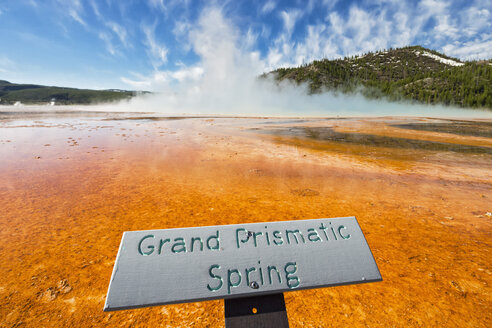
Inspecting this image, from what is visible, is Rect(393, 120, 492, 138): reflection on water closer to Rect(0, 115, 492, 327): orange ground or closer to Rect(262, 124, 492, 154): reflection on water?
Rect(262, 124, 492, 154): reflection on water

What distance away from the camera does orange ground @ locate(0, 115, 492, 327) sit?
2.20 m

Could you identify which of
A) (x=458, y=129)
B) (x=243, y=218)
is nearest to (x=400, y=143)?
(x=243, y=218)

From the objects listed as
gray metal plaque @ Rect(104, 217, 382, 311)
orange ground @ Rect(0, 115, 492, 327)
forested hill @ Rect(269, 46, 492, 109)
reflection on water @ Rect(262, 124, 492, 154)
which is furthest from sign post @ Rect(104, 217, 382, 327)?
forested hill @ Rect(269, 46, 492, 109)

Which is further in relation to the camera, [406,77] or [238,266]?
[406,77]

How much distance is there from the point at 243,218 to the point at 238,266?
7.78ft

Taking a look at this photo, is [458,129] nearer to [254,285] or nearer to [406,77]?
[254,285]

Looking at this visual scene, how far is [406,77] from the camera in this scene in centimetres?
11450

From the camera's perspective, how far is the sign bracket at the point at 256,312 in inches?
62.2

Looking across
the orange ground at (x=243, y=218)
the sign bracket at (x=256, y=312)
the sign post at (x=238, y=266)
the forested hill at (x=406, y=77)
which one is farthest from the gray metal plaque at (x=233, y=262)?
the forested hill at (x=406, y=77)

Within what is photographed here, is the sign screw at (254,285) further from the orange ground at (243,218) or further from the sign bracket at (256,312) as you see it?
the orange ground at (243,218)

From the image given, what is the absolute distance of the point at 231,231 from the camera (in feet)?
6.32

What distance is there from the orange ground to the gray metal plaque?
0.73m

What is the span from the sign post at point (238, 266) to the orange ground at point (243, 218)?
2.28ft

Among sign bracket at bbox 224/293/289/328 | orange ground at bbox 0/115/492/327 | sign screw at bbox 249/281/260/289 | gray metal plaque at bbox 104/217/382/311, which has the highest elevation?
gray metal plaque at bbox 104/217/382/311
